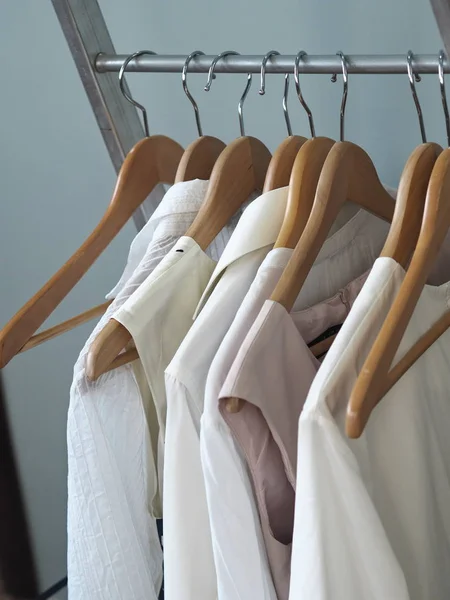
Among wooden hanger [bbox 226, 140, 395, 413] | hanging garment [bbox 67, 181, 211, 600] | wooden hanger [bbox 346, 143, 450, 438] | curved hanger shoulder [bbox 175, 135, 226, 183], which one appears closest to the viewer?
wooden hanger [bbox 346, 143, 450, 438]

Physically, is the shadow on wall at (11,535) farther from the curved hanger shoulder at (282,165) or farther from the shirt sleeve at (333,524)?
the shirt sleeve at (333,524)

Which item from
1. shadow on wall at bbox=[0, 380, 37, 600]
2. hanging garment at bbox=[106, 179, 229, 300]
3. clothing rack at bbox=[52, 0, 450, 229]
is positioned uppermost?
clothing rack at bbox=[52, 0, 450, 229]

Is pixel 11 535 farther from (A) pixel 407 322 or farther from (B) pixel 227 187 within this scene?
(A) pixel 407 322

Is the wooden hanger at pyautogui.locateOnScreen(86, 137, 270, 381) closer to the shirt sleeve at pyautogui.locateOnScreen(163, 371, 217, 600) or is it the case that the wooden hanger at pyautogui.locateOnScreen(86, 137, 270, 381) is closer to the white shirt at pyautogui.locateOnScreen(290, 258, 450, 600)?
the shirt sleeve at pyautogui.locateOnScreen(163, 371, 217, 600)

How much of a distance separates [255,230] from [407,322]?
7.8 inches

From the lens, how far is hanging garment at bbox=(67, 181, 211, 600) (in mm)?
770

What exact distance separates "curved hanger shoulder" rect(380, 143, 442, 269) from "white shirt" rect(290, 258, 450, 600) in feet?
0.08

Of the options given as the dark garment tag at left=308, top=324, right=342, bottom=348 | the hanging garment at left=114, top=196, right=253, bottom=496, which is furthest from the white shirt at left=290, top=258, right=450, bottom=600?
the hanging garment at left=114, top=196, right=253, bottom=496

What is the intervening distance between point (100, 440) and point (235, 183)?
12.0 inches

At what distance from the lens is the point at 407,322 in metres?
0.59

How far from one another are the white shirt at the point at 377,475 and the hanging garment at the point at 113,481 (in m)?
0.26

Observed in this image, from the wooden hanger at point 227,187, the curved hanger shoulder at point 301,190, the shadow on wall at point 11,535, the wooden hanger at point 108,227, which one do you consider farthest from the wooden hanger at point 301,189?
the shadow on wall at point 11,535

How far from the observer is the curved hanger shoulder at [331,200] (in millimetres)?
657

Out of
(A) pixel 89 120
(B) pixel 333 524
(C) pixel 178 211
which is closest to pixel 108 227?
(C) pixel 178 211
